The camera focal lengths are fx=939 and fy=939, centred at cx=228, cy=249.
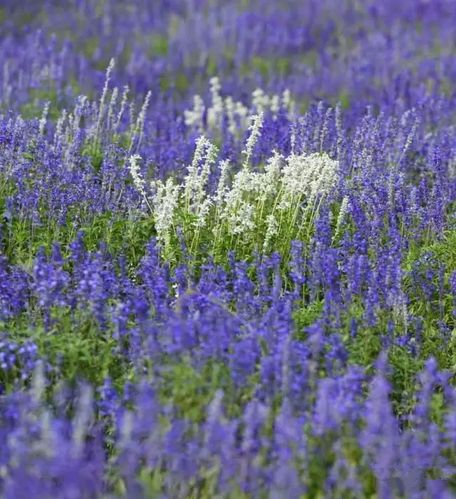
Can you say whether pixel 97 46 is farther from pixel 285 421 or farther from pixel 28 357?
pixel 285 421

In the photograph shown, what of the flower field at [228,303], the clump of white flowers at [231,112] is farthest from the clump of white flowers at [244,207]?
the clump of white flowers at [231,112]

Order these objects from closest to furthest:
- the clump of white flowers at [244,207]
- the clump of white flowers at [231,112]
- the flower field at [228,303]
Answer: the flower field at [228,303], the clump of white flowers at [244,207], the clump of white flowers at [231,112]

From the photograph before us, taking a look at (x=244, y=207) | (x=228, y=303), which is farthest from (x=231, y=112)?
(x=228, y=303)

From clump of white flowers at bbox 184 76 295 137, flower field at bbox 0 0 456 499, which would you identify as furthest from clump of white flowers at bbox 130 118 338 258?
clump of white flowers at bbox 184 76 295 137

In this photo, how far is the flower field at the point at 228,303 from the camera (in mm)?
3439

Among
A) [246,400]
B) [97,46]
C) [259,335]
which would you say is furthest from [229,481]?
[97,46]

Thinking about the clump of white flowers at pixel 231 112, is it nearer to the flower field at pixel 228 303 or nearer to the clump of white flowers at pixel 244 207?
the flower field at pixel 228 303

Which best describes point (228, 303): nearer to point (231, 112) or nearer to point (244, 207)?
point (244, 207)

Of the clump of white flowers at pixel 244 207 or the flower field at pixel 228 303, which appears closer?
the flower field at pixel 228 303

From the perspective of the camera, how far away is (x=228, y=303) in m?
4.78

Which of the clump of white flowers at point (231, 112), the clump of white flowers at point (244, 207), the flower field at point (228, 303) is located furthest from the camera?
the clump of white flowers at point (231, 112)

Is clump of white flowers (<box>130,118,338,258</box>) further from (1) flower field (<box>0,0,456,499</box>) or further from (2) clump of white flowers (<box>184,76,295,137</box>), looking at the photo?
(2) clump of white flowers (<box>184,76,295,137</box>)

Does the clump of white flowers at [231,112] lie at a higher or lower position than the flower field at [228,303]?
higher

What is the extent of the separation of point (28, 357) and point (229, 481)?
4.03 feet
